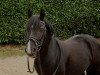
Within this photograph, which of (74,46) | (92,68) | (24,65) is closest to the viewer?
(74,46)

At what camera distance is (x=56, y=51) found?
4914 mm

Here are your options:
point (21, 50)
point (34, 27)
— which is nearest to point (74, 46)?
point (34, 27)

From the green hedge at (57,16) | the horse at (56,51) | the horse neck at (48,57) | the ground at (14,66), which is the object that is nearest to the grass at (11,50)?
the green hedge at (57,16)

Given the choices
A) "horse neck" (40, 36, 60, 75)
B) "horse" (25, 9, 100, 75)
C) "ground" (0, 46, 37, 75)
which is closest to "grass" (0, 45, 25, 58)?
"ground" (0, 46, 37, 75)

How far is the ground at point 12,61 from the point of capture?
29.6 feet

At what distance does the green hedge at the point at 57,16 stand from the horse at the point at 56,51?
22.5 feet

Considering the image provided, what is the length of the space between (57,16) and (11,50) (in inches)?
92.8

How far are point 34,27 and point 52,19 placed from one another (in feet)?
27.6

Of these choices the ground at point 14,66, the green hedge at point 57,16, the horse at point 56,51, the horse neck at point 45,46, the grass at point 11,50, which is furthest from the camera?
the green hedge at point 57,16

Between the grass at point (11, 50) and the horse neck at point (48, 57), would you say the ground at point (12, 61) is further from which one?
the horse neck at point (48, 57)

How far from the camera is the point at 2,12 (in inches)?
488

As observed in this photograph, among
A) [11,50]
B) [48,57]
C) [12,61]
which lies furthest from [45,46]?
[11,50]

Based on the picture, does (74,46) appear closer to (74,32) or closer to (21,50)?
(21,50)

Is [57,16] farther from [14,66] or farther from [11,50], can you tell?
[14,66]
